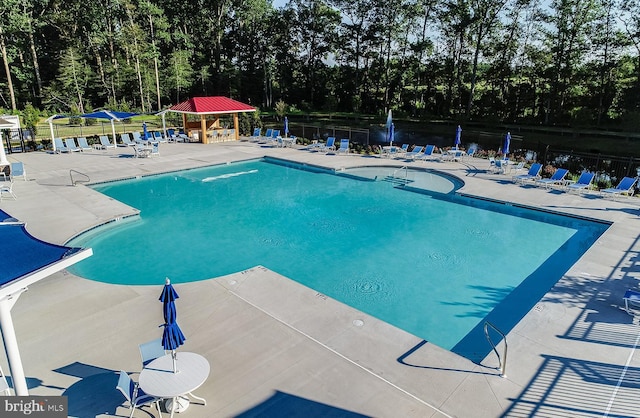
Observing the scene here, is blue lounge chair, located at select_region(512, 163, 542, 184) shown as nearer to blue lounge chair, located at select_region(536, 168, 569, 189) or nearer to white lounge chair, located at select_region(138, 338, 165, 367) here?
blue lounge chair, located at select_region(536, 168, 569, 189)

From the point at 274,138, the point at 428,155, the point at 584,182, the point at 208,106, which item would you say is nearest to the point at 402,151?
the point at 428,155

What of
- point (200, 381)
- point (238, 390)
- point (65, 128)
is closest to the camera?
point (200, 381)

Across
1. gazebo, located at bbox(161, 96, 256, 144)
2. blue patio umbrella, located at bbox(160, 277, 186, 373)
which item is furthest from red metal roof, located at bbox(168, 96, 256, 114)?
blue patio umbrella, located at bbox(160, 277, 186, 373)

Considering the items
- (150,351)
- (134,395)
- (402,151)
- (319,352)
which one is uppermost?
(402,151)

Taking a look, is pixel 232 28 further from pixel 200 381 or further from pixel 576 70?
pixel 200 381

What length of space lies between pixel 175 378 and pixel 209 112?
20.8 m

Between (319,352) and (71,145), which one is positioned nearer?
(319,352)

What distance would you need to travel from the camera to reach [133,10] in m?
34.4

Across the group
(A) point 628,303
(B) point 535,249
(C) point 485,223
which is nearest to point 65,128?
(C) point 485,223

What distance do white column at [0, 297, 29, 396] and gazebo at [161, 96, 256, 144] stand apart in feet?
67.5

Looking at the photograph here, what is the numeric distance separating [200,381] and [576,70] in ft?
135

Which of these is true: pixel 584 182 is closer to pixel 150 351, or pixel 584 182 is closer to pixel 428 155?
pixel 428 155

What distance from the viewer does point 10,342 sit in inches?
151

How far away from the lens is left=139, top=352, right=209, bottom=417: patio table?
4.54m
